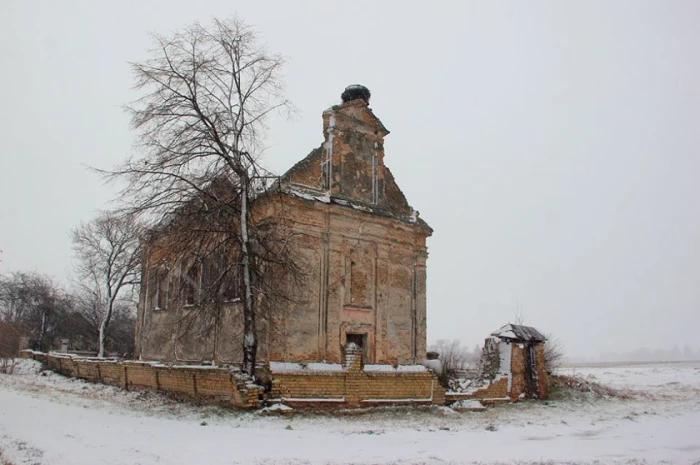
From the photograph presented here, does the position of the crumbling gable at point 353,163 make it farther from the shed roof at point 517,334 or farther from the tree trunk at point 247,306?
the shed roof at point 517,334

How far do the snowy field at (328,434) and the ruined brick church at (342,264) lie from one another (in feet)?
11.4

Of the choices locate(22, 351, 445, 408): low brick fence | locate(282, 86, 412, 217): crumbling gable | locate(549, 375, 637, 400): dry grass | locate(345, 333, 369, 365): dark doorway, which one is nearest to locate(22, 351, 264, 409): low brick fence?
locate(22, 351, 445, 408): low brick fence

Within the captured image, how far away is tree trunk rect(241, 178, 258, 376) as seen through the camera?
599 inches

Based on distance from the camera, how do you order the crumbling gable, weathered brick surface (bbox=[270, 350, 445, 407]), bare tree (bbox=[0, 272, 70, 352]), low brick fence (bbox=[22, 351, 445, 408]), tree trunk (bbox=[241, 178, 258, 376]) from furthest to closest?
→ bare tree (bbox=[0, 272, 70, 352]) < the crumbling gable < tree trunk (bbox=[241, 178, 258, 376]) < weathered brick surface (bbox=[270, 350, 445, 407]) < low brick fence (bbox=[22, 351, 445, 408])

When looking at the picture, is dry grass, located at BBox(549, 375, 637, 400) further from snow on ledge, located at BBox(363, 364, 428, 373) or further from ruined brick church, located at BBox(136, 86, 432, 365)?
snow on ledge, located at BBox(363, 364, 428, 373)

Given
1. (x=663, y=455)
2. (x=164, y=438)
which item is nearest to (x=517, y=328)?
(x=663, y=455)

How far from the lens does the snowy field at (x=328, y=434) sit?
8.98 meters

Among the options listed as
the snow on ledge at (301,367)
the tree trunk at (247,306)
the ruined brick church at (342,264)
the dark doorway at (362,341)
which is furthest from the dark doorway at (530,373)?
the tree trunk at (247,306)

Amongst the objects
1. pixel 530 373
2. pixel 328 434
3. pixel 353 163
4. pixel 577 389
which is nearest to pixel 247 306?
pixel 328 434

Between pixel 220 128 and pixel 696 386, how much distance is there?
26.6 meters

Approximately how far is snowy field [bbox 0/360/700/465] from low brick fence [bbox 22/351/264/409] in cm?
44

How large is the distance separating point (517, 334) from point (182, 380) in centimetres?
1064

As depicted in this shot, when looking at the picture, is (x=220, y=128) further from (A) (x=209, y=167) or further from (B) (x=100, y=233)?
(B) (x=100, y=233)

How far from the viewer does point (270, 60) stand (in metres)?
16.5
